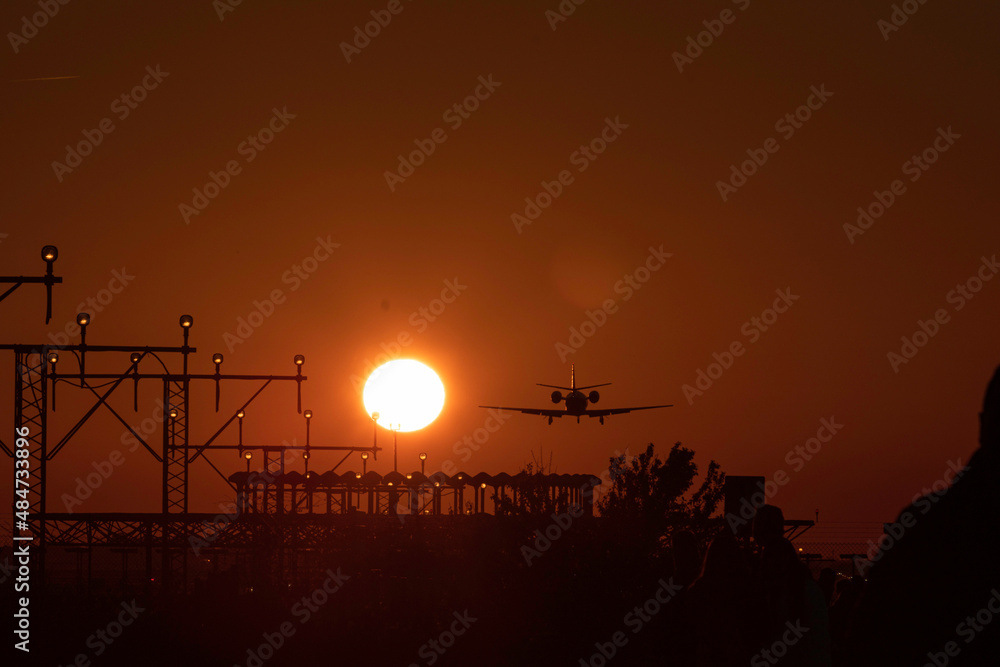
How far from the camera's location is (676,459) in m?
63.2

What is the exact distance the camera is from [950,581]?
2.18 m

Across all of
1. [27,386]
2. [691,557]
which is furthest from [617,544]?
[27,386]

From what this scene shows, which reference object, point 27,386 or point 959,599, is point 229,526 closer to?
point 27,386

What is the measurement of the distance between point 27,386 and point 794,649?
2302cm

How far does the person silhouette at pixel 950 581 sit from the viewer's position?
2.16m

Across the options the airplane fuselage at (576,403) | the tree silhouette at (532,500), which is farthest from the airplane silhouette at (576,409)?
the tree silhouette at (532,500)
